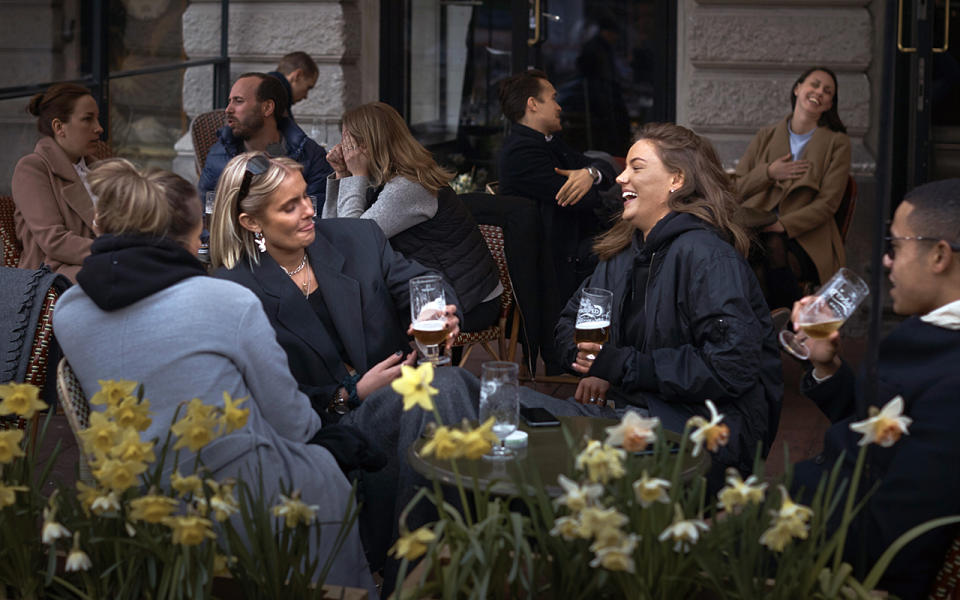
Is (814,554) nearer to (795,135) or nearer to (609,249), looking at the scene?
(609,249)

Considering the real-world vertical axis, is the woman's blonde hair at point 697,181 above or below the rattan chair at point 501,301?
above

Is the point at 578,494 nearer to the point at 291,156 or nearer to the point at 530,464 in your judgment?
the point at 530,464

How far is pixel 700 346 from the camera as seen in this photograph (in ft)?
11.2

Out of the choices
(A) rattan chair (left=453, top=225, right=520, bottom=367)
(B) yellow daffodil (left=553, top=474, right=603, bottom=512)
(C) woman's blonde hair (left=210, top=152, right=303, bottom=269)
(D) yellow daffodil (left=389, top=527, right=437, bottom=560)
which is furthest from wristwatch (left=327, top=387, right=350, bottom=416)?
(A) rattan chair (left=453, top=225, right=520, bottom=367)

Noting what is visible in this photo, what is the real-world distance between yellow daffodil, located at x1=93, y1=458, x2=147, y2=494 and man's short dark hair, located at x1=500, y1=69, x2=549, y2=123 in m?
4.42

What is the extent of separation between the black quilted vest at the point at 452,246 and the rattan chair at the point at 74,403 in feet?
8.12

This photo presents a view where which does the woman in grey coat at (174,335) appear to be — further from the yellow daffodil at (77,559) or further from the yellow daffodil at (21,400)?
the yellow daffodil at (77,559)

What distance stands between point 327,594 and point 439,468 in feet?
1.37

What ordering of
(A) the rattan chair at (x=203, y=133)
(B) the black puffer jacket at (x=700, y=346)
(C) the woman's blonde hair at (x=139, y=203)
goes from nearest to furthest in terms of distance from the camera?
(C) the woman's blonde hair at (x=139, y=203) → (B) the black puffer jacket at (x=700, y=346) → (A) the rattan chair at (x=203, y=133)

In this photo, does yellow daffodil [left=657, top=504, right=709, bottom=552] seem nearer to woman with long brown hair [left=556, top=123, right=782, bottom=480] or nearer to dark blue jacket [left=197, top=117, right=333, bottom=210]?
woman with long brown hair [left=556, top=123, right=782, bottom=480]

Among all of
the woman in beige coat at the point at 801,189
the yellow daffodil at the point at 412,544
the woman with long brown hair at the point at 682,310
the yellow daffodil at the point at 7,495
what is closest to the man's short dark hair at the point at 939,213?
the woman with long brown hair at the point at 682,310

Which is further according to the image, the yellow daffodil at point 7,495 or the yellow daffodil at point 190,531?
the yellow daffodil at point 7,495

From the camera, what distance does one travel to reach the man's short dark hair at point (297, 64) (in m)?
7.57

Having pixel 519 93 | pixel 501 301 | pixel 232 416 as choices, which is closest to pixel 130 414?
pixel 232 416
